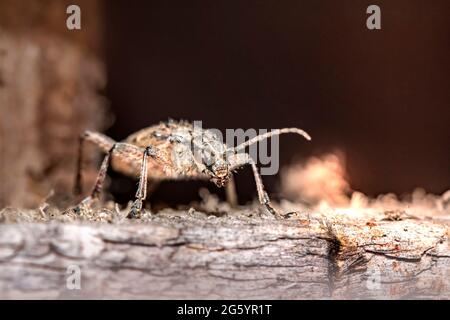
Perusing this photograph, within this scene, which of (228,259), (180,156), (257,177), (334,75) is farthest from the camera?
(334,75)

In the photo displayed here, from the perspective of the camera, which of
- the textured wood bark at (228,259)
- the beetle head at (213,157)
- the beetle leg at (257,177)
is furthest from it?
the beetle head at (213,157)

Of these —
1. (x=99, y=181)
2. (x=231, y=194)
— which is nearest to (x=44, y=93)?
(x=99, y=181)

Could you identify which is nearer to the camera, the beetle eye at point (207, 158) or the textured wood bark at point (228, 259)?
the textured wood bark at point (228, 259)

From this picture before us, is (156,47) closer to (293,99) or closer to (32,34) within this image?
(32,34)

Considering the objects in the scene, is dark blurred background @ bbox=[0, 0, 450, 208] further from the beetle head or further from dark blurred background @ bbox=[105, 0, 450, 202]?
the beetle head

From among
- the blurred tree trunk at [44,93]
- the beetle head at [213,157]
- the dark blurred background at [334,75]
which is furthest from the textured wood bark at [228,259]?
the blurred tree trunk at [44,93]

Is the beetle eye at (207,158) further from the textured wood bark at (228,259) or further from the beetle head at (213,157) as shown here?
the textured wood bark at (228,259)

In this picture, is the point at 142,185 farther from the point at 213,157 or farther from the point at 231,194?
the point at 231,194

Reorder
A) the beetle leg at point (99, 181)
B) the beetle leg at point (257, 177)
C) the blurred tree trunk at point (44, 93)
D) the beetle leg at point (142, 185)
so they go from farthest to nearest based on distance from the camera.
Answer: the blurred tree trunk at point (44, 93) < the beetle leg at point (99, 181) < the beetle leg at point (257, 177) < the beetle leg at point (142, 185)
